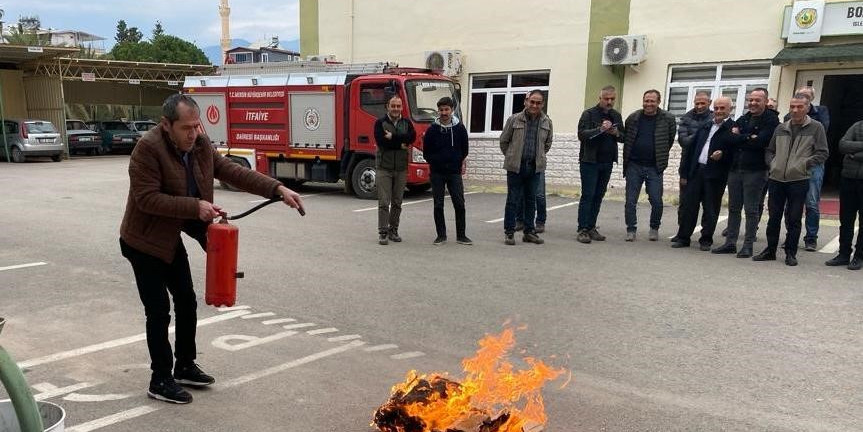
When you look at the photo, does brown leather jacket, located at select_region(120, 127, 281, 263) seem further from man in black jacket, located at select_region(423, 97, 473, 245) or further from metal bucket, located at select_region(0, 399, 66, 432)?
man in black jacket, located at select_region(423, 97, 473, 245)

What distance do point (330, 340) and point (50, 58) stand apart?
27.2 metres

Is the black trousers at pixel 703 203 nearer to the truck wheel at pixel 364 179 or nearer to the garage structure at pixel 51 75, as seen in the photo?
the truck wheel at pixel 364 179

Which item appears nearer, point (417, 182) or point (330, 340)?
point (330, 340)

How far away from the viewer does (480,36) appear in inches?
641

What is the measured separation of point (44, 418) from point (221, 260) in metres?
1.20

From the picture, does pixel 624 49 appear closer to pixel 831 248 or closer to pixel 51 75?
pixel 831 248

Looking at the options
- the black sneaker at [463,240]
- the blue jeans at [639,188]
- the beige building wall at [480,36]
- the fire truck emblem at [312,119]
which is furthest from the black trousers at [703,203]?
the fire truck emblem at [312,119]

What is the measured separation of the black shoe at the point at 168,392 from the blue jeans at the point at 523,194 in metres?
5.29

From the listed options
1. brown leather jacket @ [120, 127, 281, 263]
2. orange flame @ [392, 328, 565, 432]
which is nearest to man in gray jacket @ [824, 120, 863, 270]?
orange flame @ [392, 328, 565, 432]

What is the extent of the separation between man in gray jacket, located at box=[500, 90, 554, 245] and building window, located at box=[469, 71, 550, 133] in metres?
7.85

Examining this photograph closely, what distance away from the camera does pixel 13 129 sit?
917 inches

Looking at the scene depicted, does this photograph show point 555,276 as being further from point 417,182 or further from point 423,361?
point 417,182

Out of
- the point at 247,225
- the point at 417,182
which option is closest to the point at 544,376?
the point at 247,225

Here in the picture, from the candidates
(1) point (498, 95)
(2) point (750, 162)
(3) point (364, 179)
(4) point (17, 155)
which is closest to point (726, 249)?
(2) point (750, 162)
